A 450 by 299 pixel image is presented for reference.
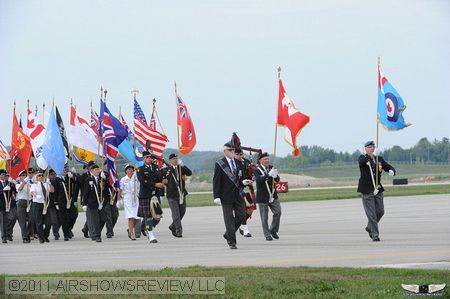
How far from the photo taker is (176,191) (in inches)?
902

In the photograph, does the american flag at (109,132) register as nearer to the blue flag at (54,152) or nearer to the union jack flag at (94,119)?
the blue flag at (54,152)

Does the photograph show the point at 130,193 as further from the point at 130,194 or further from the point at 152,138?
the point at 152,138

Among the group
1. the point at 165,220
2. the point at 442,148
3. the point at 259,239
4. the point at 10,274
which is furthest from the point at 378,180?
the point at 442,148

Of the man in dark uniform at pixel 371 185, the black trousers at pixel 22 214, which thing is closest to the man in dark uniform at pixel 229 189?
the man in dark uniform at pixel 371 185

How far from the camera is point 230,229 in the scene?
59.7 ft

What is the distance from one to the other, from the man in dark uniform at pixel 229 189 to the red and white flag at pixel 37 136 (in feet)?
23.4

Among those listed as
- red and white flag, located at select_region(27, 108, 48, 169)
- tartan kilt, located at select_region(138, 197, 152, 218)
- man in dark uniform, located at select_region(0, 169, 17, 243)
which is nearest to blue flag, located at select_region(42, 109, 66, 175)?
red and white flag, located at select_region(27, 108, 48, 169)

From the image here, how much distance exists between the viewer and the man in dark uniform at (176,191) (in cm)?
2275

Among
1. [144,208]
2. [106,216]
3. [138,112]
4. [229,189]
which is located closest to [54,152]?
[106,216]

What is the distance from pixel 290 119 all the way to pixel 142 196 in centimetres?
373

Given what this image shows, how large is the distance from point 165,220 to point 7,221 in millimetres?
7225

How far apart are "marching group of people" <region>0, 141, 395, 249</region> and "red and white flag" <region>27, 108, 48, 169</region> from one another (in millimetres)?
367

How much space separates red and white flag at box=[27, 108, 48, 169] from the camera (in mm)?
24453

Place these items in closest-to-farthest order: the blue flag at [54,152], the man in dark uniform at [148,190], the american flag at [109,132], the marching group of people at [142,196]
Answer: the marching group of people at [142,196] → the man in dark uniform at [148,190] → the blue flag at [54,152] → the american flag at [109,132]
